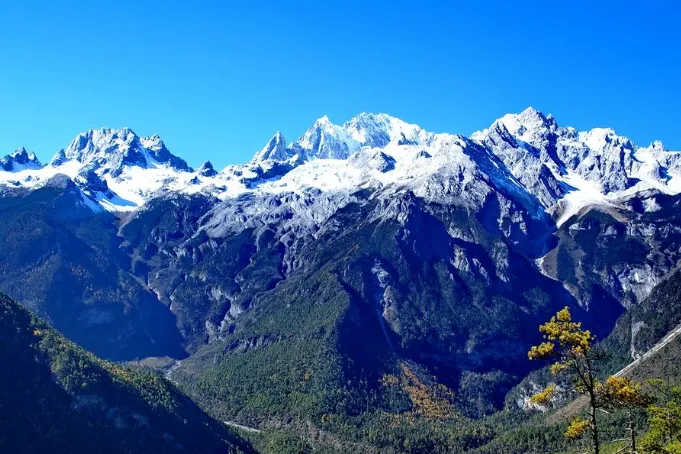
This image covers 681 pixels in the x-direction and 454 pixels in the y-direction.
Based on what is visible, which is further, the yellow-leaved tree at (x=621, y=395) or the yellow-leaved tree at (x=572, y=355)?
the yellow-leaved tree at (x=621, y=395)

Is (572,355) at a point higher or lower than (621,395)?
higher

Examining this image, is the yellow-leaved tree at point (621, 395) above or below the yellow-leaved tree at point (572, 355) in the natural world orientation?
below

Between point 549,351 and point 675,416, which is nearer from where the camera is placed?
point 549,351

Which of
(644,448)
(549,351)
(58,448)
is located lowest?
(644,448)

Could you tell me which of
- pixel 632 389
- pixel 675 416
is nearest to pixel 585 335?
pixel 632 389

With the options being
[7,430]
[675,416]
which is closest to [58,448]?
[7,430]

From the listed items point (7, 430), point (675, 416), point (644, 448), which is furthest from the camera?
point (7, 430)

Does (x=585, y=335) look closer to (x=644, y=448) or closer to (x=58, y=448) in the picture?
(x=644, y=448)

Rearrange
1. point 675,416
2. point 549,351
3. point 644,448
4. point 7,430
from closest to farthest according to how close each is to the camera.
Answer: point 549,351 → point 644,448 → point 675,416 → point 7,430

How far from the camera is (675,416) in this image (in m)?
66.3

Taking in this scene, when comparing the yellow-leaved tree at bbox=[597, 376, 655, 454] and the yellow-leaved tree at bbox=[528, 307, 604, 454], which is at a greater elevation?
the yellow-leaved tree at bbox=[528, 307, 604, 454]

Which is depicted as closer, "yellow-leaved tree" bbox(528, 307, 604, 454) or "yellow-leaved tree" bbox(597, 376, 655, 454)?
"yellow-leaved tree" bbox(528, 307, 604, 454)

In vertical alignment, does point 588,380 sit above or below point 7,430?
below

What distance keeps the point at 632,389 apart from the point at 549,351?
7719 mm
